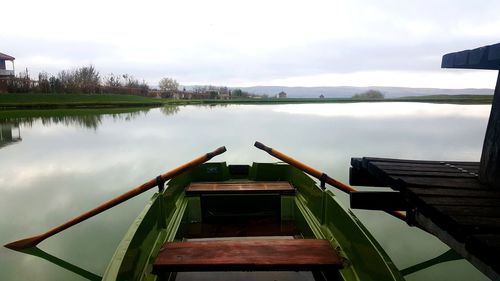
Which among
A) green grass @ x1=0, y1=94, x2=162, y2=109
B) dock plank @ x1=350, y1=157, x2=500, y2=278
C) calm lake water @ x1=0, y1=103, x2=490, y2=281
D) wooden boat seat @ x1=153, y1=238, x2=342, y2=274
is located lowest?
calm lake water @ x1=0, y1=103, x2=490, y2=281

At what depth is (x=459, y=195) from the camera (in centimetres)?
239

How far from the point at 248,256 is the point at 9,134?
20.0 m

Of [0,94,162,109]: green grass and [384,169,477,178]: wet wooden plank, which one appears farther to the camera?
[0,94,162,109]: green grass

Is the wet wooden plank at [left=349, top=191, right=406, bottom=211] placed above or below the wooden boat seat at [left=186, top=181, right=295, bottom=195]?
above

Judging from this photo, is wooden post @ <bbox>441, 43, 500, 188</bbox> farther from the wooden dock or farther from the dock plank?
the dock plank

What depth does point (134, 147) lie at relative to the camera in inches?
576

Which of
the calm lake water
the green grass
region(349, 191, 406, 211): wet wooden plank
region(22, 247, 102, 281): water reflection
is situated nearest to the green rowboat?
region(349, 191, 406, 211): wet wooden plank

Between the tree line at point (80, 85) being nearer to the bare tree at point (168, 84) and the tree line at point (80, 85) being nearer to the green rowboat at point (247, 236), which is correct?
the bare tree at point (168, 84)

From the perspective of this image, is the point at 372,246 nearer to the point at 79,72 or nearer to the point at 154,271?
the point at 154,271

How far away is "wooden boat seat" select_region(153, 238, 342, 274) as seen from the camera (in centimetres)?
316

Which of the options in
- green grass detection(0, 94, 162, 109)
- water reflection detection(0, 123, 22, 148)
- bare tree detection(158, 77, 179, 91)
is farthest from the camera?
bare tree detection(158, 77, 179, 91)

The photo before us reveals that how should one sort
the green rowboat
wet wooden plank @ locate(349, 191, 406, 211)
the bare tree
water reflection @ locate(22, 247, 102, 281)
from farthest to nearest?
the bare tree, water reflection @ locate(22, 247, 102, 281), the green rowboat, wet wooden plank @ locate(349, 191, 406, 211)

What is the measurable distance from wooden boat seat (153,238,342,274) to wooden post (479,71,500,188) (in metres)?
1.63

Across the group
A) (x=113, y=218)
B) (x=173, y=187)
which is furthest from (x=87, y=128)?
(x=173, y=187)
